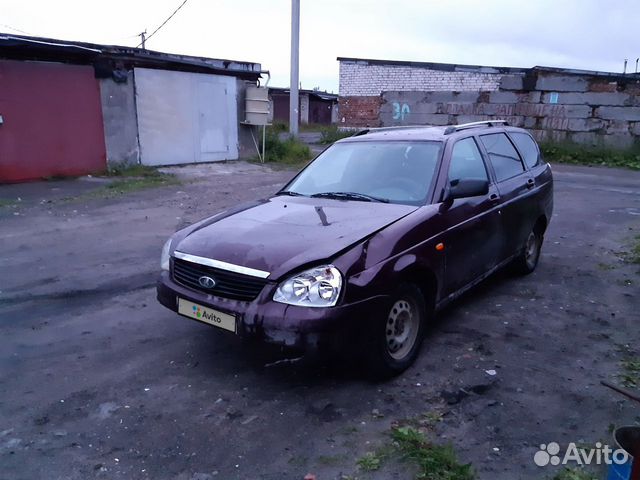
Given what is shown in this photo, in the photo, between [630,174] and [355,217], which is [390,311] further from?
[630,174]

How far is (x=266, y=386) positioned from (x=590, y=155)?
17.6m

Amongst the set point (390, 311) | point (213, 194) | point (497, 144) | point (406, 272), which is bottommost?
point (213, 194)

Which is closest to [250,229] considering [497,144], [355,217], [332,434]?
[355,217]

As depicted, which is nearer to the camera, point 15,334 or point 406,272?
point 406,272

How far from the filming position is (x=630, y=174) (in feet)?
52.5

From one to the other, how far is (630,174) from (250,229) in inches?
607

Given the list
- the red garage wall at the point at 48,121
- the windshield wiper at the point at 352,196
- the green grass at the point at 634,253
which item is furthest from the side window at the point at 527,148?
the red garage wall at the point at 48,121

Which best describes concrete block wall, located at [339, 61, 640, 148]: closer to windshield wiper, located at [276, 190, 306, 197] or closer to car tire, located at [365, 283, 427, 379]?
windshield wiper, located at [276, 190, 306, 197]

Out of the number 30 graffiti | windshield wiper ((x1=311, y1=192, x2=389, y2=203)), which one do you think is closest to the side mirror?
windshield wiper ((x1=311, y1=192, x2=389, y2=203))

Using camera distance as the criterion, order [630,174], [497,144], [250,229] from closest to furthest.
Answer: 1. [250,229]
2. [497,144]
3. [630,174]

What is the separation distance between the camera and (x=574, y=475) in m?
2.85

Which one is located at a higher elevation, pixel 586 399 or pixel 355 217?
pixel 355 217

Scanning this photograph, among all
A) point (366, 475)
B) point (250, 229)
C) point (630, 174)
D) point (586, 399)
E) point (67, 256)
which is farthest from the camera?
point (630, 174)

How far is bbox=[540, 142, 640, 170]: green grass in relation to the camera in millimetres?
17531
